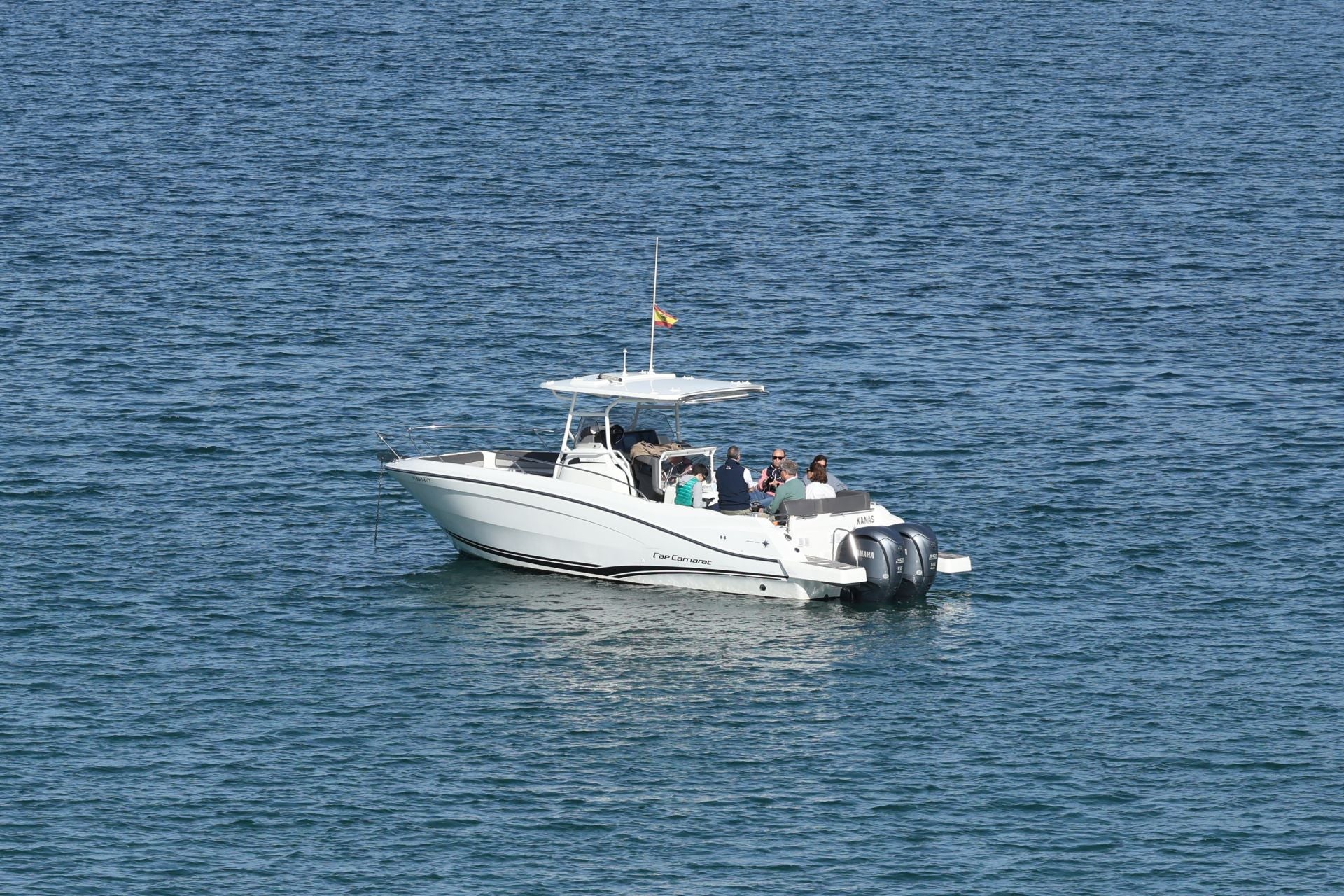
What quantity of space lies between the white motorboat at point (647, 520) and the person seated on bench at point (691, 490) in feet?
0.55

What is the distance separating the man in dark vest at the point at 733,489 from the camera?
41594mm

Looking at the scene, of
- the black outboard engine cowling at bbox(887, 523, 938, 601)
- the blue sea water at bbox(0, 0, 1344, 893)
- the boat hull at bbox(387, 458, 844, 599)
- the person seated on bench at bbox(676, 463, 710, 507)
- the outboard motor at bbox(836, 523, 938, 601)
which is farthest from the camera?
the person seated on bench at bbox(676, 463, 710, 507)

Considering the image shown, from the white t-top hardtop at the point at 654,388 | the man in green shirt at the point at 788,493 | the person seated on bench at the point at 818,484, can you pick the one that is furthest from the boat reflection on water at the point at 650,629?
the white t-top hardtop at the point at 654,388

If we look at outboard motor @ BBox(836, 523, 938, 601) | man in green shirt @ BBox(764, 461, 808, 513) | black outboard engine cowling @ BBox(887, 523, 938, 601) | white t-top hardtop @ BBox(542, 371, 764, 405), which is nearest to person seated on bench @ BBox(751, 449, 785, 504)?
man in green shirt @ BBox(764, 461, 808, 513)

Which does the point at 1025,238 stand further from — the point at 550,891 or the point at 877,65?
the point at 550,891

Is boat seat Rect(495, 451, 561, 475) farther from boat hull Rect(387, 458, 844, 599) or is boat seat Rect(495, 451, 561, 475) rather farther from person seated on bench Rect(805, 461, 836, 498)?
person seated on bench Rect(805, 461, 836, 498)

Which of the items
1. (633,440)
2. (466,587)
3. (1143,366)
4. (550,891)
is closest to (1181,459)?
(1143,366)

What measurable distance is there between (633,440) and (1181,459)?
47.1ft

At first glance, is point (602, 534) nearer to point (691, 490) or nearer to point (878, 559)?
point (691, 490)

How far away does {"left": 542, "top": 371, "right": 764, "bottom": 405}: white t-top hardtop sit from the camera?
139 feet

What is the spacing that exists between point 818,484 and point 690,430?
1161 cm

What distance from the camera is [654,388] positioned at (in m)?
43.0

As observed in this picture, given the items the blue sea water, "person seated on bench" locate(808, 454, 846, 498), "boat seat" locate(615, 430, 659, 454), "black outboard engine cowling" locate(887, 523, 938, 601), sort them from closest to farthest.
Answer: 1. the blue sea water
2. "black outboard engine cowling" locate(887, 523, 938, 601)
3. "person seated on bench" locate(808, 454, 846, 498)
4. "boat seat" locate(615, 430, 659, 454)

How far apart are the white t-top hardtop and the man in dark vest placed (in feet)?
4.67
